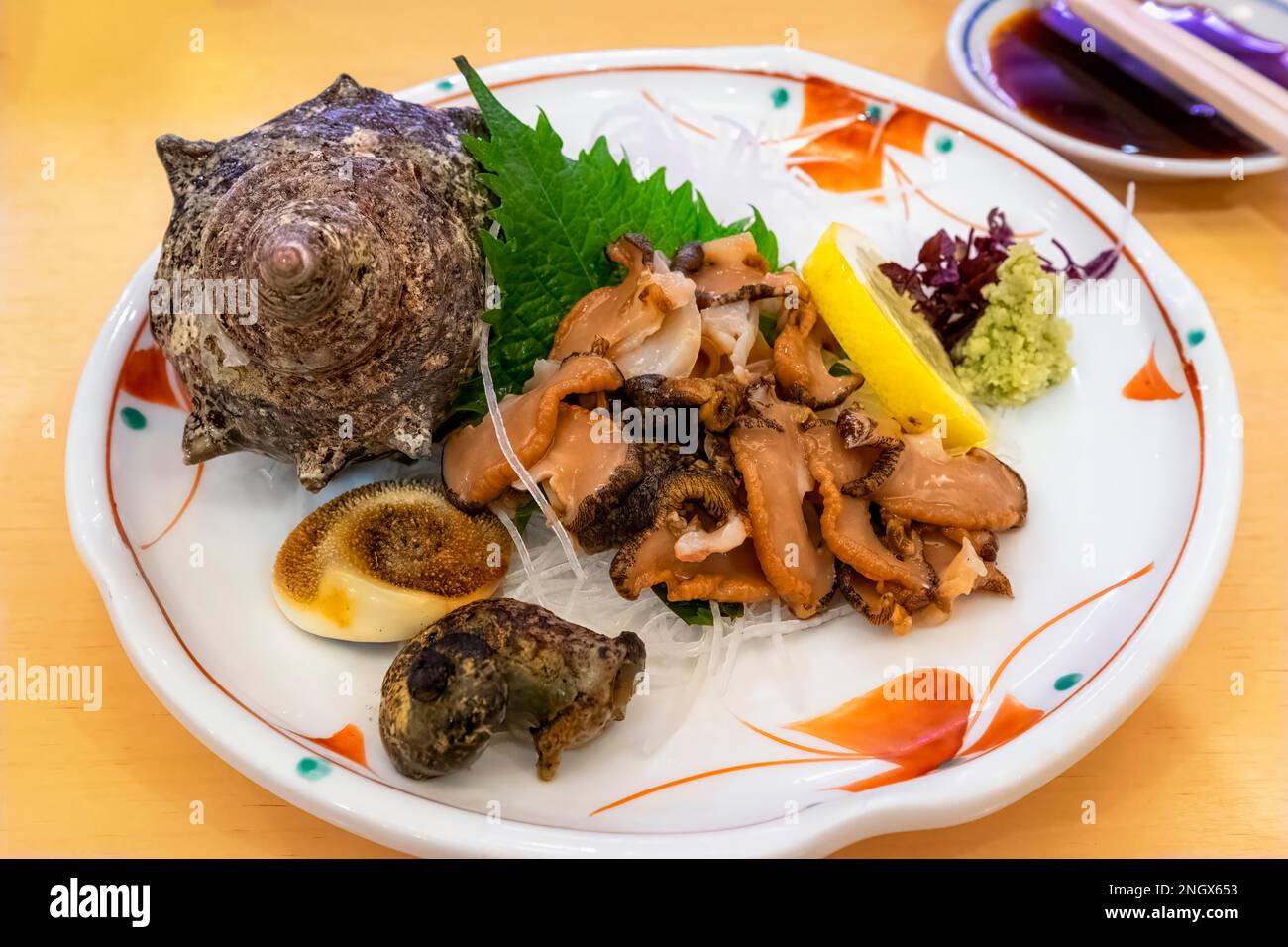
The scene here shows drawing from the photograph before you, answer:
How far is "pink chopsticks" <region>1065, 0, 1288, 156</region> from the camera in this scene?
396 cm

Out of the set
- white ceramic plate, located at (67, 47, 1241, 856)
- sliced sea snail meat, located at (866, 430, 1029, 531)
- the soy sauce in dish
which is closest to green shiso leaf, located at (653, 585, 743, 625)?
white ceramic plate, located at (67, 47, 1241, 856)

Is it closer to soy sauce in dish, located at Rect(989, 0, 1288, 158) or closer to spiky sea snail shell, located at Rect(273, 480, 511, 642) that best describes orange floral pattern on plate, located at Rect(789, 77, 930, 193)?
soy sauce in dish, located at Rect(989, 0, 1288, 158)

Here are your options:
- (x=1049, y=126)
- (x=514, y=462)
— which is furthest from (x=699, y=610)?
(x=1049, y=126)

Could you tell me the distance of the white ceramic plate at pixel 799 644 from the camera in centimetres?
224

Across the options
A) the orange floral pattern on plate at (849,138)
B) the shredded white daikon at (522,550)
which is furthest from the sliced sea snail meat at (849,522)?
the orange floral pattern on plate at (849,138)

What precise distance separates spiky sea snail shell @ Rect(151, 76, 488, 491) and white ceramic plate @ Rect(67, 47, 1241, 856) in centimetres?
36

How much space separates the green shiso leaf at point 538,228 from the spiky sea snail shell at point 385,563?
35cm

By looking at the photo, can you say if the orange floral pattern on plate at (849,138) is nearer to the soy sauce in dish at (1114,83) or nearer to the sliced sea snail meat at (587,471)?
the soy sauce in dish at (1114,83)

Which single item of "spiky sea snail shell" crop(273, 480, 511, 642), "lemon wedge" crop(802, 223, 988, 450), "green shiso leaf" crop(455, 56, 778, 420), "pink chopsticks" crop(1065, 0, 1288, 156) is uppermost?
"pink chopsticks" crop(1065, 0, 1288, 156)

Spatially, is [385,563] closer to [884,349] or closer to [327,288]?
[327,288]

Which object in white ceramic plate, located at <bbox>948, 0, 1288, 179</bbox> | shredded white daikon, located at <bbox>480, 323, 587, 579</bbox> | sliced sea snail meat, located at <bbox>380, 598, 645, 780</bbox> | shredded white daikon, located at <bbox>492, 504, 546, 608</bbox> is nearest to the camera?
sliced sea snail meat, located at <bbox>380, 598, 645, 780</bbox>

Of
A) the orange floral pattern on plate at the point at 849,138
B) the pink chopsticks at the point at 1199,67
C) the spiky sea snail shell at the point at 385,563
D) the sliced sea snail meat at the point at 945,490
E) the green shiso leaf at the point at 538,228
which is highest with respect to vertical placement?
the pink chopsticks at the point at 1199,67

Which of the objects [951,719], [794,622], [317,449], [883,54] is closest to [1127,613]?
[951,719]
